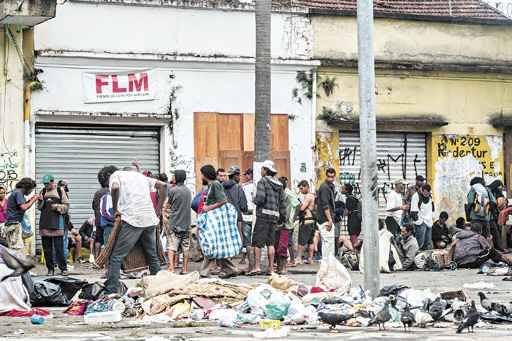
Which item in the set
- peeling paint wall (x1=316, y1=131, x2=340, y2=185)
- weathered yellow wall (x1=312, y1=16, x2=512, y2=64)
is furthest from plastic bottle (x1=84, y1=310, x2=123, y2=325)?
weathered yellow wall (x1=312, y1=16, x2=512, y2=64)

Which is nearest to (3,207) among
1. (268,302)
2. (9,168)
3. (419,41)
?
(9,168)

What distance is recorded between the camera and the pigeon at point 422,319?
11.3m

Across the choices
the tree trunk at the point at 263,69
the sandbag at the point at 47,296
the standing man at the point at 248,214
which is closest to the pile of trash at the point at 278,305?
the sandbag at the point at 47,296

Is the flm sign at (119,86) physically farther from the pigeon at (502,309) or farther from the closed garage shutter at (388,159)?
the pigeon at (502,309)

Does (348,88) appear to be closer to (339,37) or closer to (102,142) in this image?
(339,37)

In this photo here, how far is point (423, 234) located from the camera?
23.1 m

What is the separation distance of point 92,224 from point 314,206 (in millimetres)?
4239

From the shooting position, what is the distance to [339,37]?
83.8ft

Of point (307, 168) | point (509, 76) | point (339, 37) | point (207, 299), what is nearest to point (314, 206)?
point (307, 168)

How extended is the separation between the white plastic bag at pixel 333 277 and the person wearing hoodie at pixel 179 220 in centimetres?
477

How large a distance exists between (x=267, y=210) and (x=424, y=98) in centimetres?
882

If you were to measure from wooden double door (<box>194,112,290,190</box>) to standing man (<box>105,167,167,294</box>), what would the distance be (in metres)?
9.39

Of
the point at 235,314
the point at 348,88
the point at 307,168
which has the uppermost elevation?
the point at 348,88

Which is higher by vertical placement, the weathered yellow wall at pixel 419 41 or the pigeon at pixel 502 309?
the weathered yellow wall at pixel 419 41
